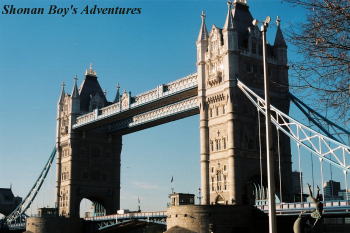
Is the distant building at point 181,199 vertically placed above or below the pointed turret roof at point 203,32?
below

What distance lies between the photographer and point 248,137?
192ft

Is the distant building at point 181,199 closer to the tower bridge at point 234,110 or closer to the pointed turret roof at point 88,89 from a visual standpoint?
the tower bridge at point 234,110

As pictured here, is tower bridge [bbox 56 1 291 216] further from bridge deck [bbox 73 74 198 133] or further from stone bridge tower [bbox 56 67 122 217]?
stone bridge tower [bbox 56 67 122 217]

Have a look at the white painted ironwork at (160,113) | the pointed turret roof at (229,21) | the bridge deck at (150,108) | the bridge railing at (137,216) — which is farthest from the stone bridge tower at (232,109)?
the bridge railing at (137,216)

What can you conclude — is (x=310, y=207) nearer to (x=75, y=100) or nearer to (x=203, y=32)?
(x=203, y=32)

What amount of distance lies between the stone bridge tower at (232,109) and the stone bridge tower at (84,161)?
33.0 meters

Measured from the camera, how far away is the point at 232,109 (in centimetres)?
5750

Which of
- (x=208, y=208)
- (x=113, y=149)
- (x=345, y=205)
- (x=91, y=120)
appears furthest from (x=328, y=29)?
(x=113, y=149)

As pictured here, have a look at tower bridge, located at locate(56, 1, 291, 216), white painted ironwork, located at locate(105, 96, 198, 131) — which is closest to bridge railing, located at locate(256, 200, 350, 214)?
tower bridge, located at locate(56, 1, 291, 216)

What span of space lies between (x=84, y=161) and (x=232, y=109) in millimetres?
38862

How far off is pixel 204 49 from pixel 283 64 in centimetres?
954

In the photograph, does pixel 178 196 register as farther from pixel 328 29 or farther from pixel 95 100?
pixel 328 29

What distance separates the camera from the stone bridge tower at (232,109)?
187ft

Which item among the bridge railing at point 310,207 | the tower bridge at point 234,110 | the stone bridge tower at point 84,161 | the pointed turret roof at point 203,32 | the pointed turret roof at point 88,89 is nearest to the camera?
the bridge railing at point 310,207
